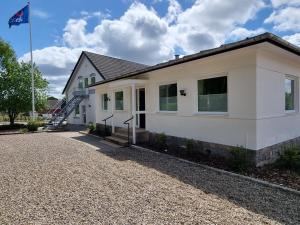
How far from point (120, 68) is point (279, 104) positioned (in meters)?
16.1

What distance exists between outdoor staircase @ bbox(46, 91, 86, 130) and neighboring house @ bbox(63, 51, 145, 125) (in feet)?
1.41

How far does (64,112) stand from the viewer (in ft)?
69.8

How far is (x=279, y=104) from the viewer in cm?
732

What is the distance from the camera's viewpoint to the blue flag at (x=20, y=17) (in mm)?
16992

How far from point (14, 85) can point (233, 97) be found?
66.4 feet

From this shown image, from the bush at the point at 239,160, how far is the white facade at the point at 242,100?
0.37 meters

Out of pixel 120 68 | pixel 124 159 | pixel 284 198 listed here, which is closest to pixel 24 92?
pixel 120 68

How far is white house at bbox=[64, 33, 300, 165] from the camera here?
6270 mm

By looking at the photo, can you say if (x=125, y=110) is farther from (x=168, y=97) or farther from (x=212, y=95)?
(x=212, y=95)

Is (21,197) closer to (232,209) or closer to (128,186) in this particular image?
(128,186)

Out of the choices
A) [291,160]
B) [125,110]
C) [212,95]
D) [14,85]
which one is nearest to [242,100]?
[212,95]

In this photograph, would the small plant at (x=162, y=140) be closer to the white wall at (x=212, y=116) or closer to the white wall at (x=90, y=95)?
the white wall at (x=212, y=116)

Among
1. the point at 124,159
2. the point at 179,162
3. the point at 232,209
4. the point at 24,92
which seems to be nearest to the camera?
the point at 232,209

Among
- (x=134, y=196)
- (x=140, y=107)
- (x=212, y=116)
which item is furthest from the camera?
(x=140, y=107)
